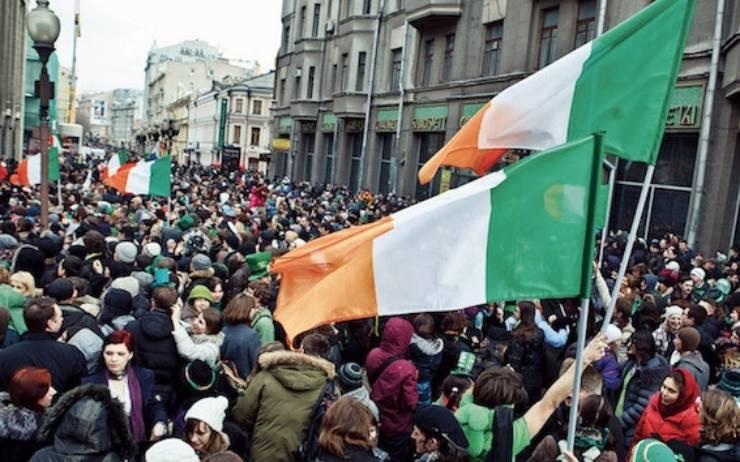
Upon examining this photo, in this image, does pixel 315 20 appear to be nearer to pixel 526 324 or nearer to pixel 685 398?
pixel 526 324

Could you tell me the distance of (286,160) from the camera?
145 ft

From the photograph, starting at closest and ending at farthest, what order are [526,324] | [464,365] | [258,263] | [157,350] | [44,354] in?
[44,354]
[157,350]
[464,365]
[526,324]
[258,263]

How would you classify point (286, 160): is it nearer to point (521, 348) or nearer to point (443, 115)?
point (443, 115)

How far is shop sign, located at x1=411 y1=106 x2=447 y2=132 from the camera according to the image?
88.3 feet

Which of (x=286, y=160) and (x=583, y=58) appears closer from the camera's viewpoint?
(x=583, y=58)

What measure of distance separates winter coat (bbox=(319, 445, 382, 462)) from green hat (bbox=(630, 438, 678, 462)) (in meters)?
1.26

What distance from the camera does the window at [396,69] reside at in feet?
102

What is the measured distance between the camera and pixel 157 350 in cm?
485

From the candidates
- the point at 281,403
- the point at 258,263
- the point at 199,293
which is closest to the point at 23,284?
the point at 199,293

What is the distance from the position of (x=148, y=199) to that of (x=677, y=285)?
1468 centimetres

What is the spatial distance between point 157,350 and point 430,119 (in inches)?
937

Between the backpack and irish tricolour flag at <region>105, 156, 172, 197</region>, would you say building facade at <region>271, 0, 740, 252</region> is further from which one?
the backpack

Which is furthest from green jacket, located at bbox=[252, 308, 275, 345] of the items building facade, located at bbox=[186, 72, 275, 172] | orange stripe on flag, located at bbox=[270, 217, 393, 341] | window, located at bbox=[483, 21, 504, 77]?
building facade, located at bbox=[186, 72, 275, 172]

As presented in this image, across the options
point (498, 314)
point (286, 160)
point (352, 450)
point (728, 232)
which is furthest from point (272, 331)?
point (286, 160)
